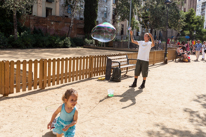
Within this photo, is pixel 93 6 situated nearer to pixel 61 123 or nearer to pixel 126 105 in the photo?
pixel 126 105

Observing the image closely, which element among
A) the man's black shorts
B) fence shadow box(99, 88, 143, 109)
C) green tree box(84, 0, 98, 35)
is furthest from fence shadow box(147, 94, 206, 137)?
green tree box(84, 0, 98, 35)

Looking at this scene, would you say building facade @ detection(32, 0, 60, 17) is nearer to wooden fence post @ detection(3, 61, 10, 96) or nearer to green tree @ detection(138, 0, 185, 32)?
green tree @ detection(138, 0, 185, 32)

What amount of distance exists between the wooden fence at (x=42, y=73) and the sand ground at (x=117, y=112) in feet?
0.84

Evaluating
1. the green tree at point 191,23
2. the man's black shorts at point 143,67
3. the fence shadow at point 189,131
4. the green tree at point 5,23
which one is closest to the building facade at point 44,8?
Result: the green tree at point 5,23

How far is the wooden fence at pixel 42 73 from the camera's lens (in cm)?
598

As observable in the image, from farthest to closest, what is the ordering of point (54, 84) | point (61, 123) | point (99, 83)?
point (99, 83), point (54, 84), point (61, 123)

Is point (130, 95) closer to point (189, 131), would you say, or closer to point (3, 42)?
point (189, 131)

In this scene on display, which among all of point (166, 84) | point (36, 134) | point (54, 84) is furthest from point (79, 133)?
point (166, 84)

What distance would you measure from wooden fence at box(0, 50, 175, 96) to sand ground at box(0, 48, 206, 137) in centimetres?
26

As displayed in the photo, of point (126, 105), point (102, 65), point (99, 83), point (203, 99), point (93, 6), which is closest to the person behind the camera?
point (126, 105)

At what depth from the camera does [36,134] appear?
152 inches

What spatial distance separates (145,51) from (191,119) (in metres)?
3.29

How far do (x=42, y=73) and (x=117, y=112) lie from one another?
304cm

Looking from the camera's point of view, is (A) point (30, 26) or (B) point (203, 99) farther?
(A) point (30, 26)
